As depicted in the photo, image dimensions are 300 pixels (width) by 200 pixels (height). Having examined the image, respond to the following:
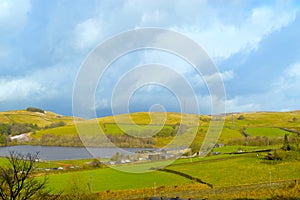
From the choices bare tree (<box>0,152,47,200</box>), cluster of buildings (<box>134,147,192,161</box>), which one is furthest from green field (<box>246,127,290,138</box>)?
bare tree (<box>0,152,47,200</box>)

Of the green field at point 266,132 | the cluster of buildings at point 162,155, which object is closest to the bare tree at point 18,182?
the cluster of buildings at point 162,155

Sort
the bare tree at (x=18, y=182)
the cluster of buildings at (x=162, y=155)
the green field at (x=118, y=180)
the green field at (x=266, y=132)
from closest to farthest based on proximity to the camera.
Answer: the bare tree at (x=18, y=182), the green field at (x=118, y=180), the cluster of buildings at (x=162, y=155), the green field at (x=266, y=132)

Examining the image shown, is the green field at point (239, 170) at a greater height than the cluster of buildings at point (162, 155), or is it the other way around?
the cluster of buildings at point (162, 155)

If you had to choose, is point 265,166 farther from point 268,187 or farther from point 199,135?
point 199,135

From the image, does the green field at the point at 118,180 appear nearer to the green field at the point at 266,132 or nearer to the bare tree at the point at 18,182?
the bare tree at the point at 18,182

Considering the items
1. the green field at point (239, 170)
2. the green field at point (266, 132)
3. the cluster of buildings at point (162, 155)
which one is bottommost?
the green field at point (239, 170)

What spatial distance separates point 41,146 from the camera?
181 m

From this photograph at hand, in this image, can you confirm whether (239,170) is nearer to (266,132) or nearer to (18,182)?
(18,182)

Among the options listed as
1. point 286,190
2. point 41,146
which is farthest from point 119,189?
point 41,146

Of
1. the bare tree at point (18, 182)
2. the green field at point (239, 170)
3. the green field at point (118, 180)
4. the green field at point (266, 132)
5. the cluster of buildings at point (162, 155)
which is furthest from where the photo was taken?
the green field at point (266, 132)

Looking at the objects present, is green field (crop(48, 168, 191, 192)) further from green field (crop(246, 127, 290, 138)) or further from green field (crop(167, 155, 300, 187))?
green field (crop(246, 127, 290, 138))

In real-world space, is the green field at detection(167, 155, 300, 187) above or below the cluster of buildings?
below

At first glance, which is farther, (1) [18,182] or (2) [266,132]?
(2) [266,132]

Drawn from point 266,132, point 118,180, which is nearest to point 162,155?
point 118,180
